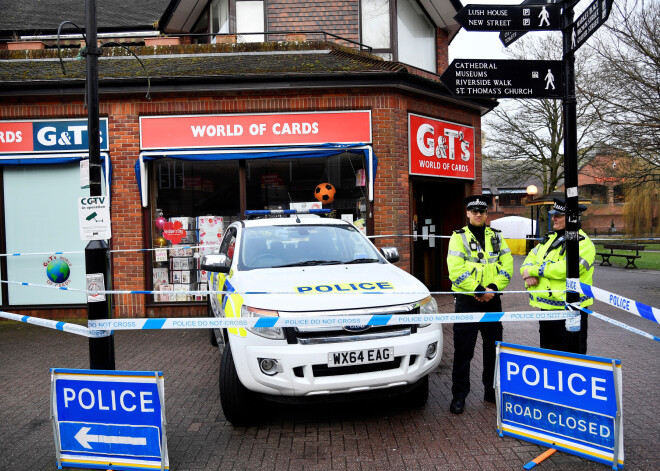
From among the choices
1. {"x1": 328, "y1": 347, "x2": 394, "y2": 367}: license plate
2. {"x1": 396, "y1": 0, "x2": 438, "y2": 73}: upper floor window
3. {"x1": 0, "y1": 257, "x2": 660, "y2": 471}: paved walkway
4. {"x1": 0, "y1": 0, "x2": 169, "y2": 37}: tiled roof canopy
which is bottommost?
{"x1": 0, "y1": 257, "x2": 660, "y2": 471}: paved walkway

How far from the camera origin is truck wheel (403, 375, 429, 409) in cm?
477

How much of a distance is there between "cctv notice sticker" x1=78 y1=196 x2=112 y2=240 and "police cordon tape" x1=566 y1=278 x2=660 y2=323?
391 centimetres

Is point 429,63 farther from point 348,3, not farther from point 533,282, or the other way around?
point 533,282

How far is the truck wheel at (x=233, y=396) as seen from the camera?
4.37m

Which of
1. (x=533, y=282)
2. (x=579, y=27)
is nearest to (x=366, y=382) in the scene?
(x=533, y=282)

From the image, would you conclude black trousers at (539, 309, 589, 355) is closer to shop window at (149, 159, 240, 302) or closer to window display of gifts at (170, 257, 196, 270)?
shop window at (149, 159, 240, 302)

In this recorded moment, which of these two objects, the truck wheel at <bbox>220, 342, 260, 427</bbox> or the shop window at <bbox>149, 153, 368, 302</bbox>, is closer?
the truck wheel at <bbox>220, 342, 260, 427</bbox>

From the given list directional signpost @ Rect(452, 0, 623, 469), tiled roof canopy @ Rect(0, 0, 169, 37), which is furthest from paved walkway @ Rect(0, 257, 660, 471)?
tiled roof canopy @ Rect(0, 0, 169, 37)

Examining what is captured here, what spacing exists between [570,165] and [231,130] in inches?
263

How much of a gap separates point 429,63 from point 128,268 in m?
8.07

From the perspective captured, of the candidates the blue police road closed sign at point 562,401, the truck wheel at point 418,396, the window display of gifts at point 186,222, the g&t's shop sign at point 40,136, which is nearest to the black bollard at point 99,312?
the truck wheel at point 418,396

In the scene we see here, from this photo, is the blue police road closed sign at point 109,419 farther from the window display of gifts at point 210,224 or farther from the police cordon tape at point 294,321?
the window display of gifts at point 210,224

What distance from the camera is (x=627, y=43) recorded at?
1303 cm

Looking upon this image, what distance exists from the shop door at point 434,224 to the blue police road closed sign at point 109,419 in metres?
8.83
